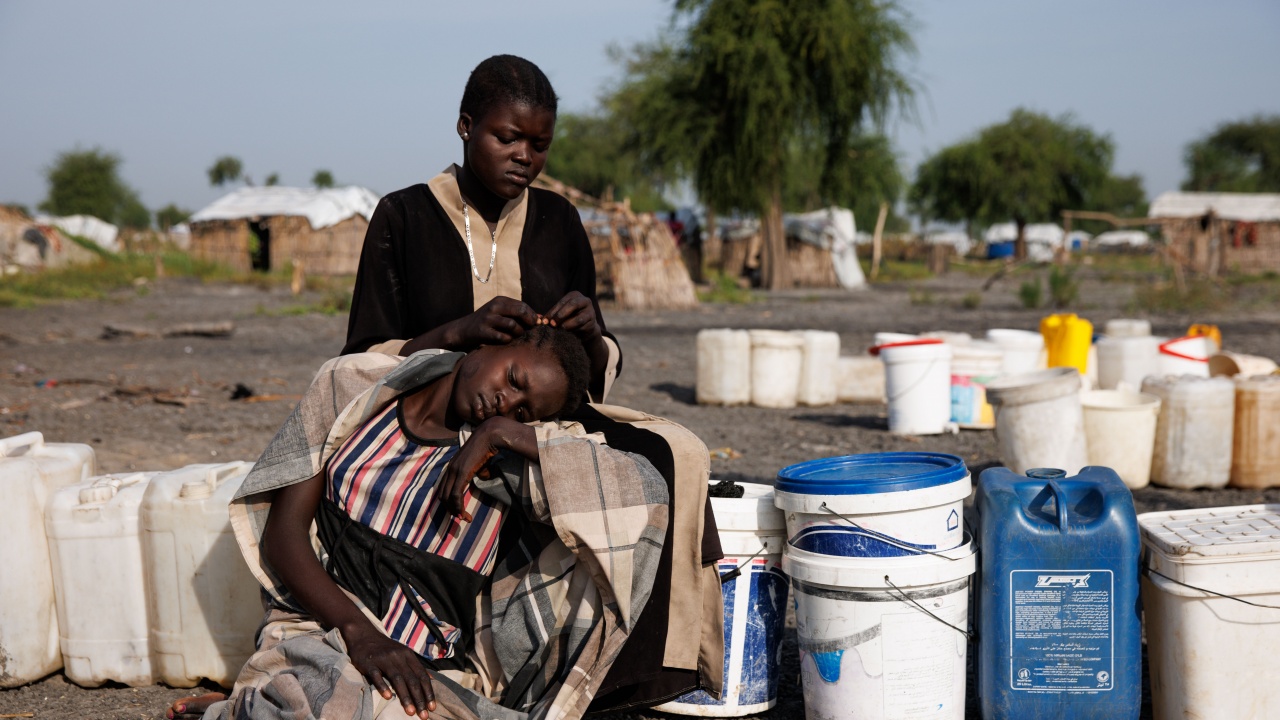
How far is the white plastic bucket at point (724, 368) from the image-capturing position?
771cm

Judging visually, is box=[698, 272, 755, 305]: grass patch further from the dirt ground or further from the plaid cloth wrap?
the plaid cloth wrap

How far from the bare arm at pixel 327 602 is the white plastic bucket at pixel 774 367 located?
569 centimetres

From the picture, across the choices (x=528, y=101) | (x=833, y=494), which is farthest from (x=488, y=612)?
(x=528, y=101)

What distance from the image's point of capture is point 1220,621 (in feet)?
7.61

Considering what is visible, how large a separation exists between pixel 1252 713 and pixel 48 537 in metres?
3.26

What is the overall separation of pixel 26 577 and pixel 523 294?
1.69 metres

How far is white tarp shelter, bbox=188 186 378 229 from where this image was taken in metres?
27.6

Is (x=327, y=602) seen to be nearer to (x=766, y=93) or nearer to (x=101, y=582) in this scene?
(x=101, y=582)

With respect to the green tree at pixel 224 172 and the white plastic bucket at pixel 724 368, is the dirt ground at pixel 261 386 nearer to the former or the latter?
the white plastic bucket at pixel 724 368

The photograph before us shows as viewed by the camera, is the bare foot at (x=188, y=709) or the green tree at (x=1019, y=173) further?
the green tree at (x=1019, y=173)

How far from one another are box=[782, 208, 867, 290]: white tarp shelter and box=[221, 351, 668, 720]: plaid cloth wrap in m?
23.8

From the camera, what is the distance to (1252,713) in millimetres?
2350

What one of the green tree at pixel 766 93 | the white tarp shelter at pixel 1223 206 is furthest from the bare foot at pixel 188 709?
the white tarp shelter at pixel 1223 206

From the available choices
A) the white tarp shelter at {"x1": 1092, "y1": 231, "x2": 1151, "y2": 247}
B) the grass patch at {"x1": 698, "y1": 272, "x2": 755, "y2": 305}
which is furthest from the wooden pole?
the white tarp shelter at {"x1": 1092, "y1": 231, "x2": 1151, "y2": 247}
